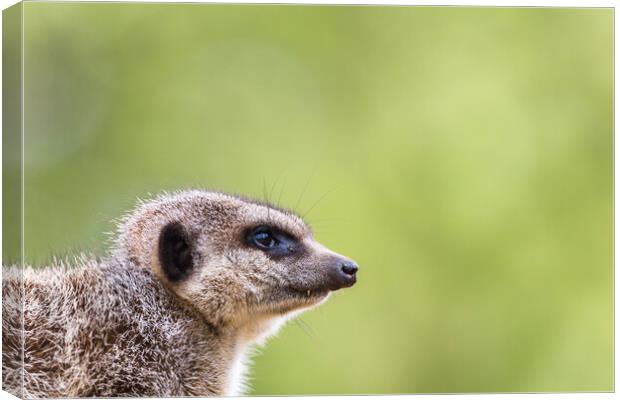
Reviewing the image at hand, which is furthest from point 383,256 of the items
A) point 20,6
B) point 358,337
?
point 20,6

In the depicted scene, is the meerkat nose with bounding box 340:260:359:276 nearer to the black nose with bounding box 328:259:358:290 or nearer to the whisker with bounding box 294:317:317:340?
the black nose with bounding box 328:259:358:290

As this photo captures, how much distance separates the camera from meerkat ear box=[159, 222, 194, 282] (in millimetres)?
6574

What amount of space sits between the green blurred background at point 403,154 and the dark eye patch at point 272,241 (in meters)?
0.41

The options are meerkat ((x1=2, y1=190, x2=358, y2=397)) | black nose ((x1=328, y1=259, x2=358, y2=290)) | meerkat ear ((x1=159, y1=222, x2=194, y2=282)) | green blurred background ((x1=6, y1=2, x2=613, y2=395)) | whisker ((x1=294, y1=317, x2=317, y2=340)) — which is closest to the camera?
meerkat ((x1=2, y1=190, x2=358, y2=397))

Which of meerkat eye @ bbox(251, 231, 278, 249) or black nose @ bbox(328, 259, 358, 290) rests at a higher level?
meerkat eye @ bbox(251, 231, 278, 249)

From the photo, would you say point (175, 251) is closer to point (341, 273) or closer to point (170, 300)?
point (170, 300)

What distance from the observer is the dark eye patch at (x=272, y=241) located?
675 centimetres

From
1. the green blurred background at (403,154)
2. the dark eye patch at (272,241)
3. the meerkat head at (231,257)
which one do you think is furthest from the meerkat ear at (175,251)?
the green blurred background at (403,154)

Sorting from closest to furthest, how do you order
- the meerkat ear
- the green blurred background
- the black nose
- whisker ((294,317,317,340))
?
the meerkat ear, the black nose, whisker ((294,317,317,340)), the green blurred background

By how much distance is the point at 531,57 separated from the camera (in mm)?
7973

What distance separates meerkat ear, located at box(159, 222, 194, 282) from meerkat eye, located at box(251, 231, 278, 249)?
14.5 inches

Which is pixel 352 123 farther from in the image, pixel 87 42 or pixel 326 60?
pixel 87 42

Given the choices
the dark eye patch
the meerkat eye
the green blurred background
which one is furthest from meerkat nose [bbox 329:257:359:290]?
the green blurred background

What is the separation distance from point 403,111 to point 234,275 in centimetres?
202
